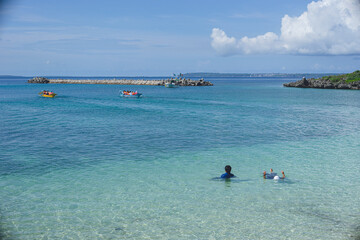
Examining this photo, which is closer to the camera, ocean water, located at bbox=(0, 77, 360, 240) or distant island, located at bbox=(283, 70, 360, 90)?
ocean water, located at bbox=(0, 77, 360, 240)

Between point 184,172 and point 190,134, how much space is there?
12.1 metres

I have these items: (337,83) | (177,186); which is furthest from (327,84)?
(177,186)

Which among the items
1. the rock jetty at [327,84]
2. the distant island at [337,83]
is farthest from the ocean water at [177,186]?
the distant island at [337,83]

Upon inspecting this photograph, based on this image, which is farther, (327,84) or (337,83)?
(327,84)

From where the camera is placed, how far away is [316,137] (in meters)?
29.2

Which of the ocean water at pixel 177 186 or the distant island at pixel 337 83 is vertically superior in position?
the distant island at pixel 337 83

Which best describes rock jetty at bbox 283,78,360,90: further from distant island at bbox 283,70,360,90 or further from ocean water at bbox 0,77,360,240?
ocean water at bbox 0,77,360,240

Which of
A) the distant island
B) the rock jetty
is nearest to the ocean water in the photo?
the rock jetty

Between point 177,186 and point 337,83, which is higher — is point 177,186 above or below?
below

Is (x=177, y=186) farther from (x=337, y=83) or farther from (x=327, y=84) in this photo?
(x=327, y=84)

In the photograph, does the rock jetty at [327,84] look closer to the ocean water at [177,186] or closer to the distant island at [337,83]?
the distant island at [337,83]

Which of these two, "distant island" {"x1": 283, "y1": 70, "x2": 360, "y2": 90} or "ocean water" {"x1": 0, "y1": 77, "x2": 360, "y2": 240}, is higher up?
"distant island" {"x1": 283, "y1": 70, "x2": 360, "y2": 90}

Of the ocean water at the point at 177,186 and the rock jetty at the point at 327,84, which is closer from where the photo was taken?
the ocean water at the point at 177,186

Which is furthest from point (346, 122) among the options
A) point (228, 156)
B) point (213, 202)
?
point (213, 202)
